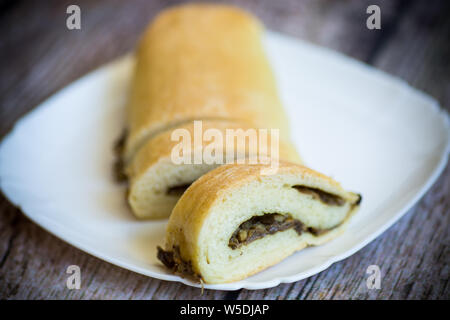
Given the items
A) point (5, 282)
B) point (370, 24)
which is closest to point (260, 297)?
point (5, 282)

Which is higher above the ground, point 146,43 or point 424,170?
point 146,43

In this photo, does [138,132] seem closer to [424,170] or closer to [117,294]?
[117,294]
